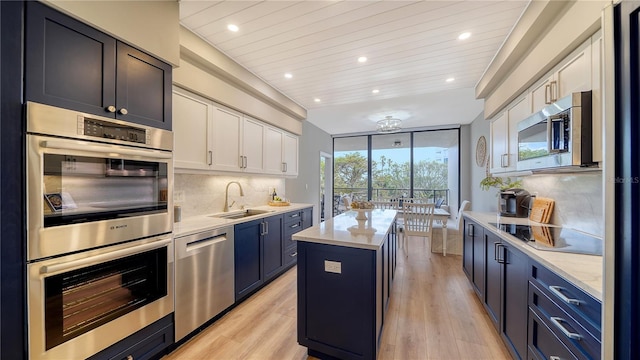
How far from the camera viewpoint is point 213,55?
238 centimetres

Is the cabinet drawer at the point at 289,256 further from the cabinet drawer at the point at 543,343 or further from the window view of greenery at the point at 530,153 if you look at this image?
the window view of greenery at the point at 530,153

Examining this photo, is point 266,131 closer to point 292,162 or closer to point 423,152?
point 292,162

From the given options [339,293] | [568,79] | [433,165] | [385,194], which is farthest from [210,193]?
[433,165]

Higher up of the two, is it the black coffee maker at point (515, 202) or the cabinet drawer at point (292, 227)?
the black coffee maker at point (515, 202)

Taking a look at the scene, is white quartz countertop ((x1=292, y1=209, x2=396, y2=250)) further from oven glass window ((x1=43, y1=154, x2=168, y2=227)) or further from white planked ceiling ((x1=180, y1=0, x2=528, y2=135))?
white planked ceiling ((x1=180, y1=0, x2=528, y2=135))

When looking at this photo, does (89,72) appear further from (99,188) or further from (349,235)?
(349,235)

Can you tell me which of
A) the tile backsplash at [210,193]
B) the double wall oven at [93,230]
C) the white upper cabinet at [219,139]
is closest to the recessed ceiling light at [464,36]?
the white upper cabinet at [219,139]

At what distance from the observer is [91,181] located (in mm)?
1391

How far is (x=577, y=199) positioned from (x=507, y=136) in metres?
0.93

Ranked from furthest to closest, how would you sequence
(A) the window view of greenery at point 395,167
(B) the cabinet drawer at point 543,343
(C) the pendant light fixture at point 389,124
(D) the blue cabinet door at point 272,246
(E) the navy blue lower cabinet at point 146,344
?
(A) the window view of greenery at point 395,167 → (C) the pendant light fixture at point 389,124 → (D) the blue cabinet door at point 272,246 → (E) the navy blue lower cabinet at point 146,344 → (B) the cabinet drawer at point 543,343

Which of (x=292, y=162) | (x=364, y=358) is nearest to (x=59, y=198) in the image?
(x=364, y=358)

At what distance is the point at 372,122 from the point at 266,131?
3.05 meters

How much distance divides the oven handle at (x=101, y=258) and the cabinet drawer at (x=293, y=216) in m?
1.70

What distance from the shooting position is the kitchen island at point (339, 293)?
5.20 ft
